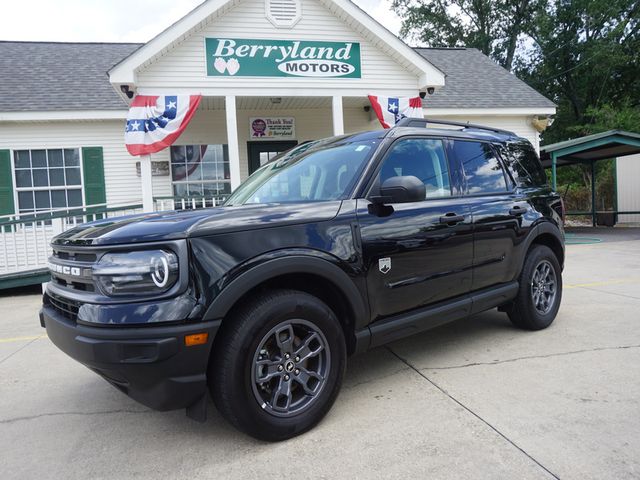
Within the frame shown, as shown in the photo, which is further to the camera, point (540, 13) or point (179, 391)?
point (540, 13)

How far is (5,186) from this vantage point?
33.0ft

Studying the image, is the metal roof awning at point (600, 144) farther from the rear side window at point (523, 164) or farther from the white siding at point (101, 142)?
the white siding at point (101, 142)

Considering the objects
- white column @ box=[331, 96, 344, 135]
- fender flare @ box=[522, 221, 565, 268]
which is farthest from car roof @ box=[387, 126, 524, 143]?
white column @ box=[331, 96, 344, 135]

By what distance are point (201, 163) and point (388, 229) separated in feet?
29.4

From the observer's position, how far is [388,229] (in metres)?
2.98

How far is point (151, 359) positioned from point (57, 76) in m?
11.7

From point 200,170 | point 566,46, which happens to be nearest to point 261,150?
point 200,170

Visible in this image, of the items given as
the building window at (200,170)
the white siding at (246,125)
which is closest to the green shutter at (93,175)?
the white siding at (246,125)

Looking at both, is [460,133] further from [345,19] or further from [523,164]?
[345,19]

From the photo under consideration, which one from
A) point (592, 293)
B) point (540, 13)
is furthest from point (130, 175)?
point (540, 13)


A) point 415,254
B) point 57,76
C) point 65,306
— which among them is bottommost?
point 65,306

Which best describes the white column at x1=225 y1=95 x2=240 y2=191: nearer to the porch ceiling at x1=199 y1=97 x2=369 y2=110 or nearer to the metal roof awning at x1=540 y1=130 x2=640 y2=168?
the porch ceiling at x1=199 y1=97 x2=369 y2=110

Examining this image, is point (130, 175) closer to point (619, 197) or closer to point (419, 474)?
point (419, 474)

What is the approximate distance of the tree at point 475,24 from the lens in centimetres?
3108
